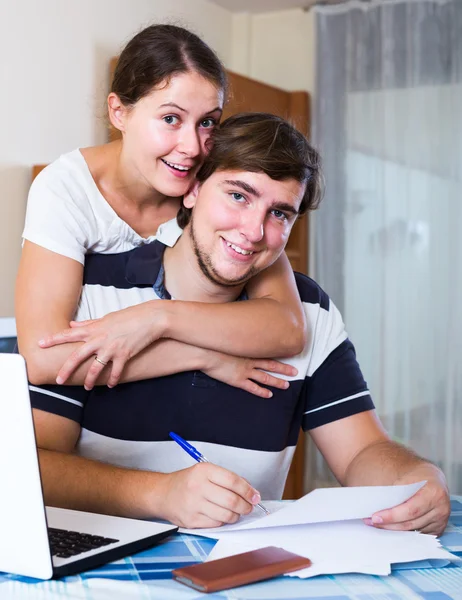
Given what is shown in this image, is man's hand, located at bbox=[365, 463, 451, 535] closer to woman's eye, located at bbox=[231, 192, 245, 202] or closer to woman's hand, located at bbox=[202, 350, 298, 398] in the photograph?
woman's hand, located at bbox=[202, 350, 298, 398]

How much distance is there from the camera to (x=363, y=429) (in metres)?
1.68

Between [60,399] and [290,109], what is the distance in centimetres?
311

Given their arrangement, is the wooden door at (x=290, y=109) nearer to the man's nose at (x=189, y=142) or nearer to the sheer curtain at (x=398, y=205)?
the sheer curtain at (x=398, y=205)

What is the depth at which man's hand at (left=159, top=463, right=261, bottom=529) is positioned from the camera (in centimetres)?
116

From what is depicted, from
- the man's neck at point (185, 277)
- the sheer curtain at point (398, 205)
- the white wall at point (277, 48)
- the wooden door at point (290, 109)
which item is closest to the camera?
the man's neck at point (185, 277)

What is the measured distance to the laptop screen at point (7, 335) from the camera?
1815mm

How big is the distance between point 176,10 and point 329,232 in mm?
1296

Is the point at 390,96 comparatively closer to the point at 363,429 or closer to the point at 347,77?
the point at 347,77

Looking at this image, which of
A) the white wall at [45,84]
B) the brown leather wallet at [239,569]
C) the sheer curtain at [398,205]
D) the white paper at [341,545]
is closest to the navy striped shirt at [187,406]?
the white paper at [341,545]

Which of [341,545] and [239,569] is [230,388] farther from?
[239,569]

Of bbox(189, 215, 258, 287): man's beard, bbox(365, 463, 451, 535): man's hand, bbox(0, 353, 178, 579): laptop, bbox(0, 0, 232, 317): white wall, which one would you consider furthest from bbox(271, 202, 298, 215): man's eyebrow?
bbox(0, 0, 232, 317): white wall

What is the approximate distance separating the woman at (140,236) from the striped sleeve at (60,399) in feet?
0.10

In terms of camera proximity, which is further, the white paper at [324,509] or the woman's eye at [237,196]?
the woman's eye at [237,196]

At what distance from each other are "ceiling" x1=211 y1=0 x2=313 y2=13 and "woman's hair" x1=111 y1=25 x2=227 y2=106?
275 cm
